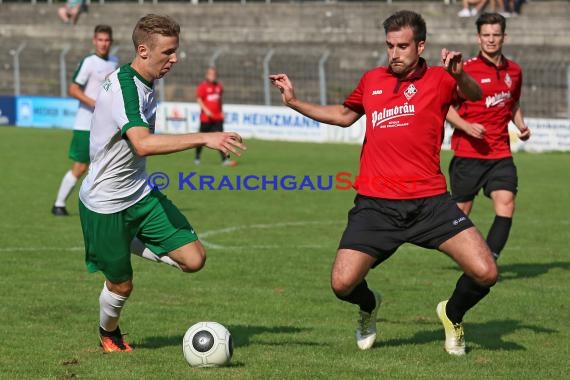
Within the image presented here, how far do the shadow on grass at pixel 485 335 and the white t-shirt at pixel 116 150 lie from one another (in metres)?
2.09

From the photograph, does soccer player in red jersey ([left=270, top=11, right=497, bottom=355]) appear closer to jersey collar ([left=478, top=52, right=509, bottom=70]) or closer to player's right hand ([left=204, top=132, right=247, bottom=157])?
player's right hand ([left=204, top=132, right=247, bottom=157])

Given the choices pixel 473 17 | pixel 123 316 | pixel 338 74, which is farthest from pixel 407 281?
pixel 473 17

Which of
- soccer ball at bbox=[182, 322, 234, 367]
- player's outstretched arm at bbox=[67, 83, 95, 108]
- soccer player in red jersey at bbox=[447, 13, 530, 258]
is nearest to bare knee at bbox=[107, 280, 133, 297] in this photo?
soccer ball at bbox=[182, 322, 234, 367]

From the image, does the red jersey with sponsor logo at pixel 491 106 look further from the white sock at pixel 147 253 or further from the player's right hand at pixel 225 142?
the player's right hand at pixel 225 142

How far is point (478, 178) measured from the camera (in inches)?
440

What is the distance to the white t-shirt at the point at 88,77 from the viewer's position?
1521 centimetres

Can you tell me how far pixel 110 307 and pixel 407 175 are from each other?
7.08 ft

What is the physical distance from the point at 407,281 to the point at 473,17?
24883 mm

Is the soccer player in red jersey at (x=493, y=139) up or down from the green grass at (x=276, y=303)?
up

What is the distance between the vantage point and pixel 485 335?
8.66m

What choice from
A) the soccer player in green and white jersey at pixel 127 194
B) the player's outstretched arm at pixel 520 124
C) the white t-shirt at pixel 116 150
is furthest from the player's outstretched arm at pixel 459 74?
the player's outstretched arm at pixel 520 124

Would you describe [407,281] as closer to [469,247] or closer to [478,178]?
[478,178]

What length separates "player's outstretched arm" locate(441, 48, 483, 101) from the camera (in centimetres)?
741

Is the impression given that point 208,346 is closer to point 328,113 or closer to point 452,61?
point 328,113
